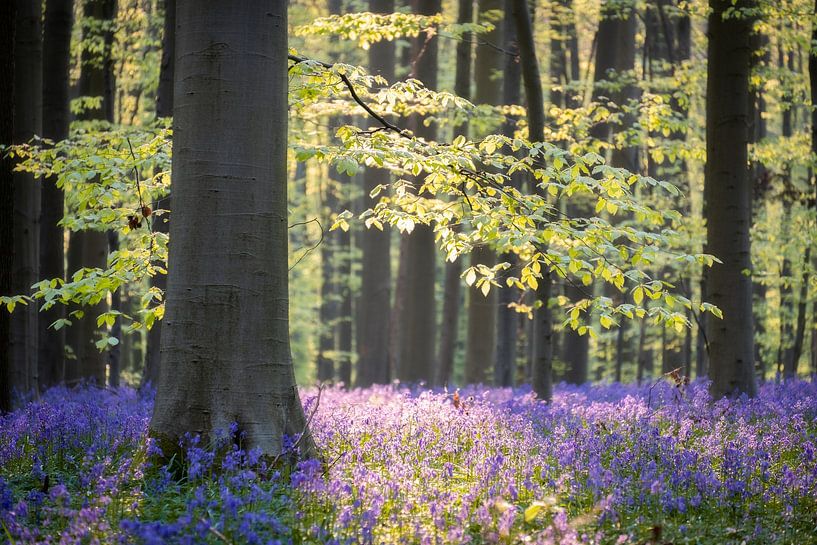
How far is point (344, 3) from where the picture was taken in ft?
90.4

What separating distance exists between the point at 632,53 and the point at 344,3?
41.6ft

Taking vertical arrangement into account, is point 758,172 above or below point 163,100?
above

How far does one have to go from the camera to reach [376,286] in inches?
786

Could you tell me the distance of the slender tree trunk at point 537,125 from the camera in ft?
30.9

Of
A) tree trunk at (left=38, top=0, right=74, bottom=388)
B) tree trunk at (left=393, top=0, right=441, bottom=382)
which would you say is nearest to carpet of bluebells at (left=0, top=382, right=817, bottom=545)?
tree trunk at (left=38, top=0, right=74, bottom=388)

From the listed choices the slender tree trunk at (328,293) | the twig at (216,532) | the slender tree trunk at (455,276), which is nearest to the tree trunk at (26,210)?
the twig at (216,532)

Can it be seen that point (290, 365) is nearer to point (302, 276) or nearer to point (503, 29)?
point (503, 29)

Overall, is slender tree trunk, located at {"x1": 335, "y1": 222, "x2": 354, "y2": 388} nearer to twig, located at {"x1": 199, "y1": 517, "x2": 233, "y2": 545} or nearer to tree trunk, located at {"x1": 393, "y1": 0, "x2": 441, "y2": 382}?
tree trunk, located at {"x1": 393, "y1": 0, "x2": 441, "y2": 382}

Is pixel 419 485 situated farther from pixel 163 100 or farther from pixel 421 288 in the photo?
pixel 421 288

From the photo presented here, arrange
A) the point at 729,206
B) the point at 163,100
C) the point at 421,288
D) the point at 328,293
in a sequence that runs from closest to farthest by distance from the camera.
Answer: the point at 729,206, the point at 163,100, the point at 421,288, the point at 328,293

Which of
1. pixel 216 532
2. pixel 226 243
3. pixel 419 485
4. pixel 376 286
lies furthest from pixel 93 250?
pixel 216 532

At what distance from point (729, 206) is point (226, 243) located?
7.14m

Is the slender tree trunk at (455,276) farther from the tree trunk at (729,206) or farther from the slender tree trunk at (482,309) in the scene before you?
the tree trunk at (729,206)

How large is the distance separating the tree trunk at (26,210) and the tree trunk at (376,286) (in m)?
9.47
